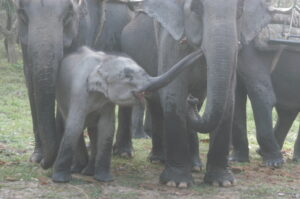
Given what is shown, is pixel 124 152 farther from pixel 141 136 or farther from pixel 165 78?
pixel 165 78

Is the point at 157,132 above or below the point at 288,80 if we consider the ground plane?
below

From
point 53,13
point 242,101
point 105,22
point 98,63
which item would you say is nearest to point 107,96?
point 98,63

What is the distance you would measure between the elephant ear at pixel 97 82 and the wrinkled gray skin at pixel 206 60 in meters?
0.73

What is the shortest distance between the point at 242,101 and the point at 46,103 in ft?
9.46

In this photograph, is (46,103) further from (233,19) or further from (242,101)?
(242,101)

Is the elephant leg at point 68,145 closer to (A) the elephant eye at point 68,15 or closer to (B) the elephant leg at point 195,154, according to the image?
(A) the elephant eye at point 68,15

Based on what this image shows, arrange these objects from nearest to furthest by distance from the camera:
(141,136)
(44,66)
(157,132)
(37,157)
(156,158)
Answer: (44,66), (37,157), (156,158), (157,132), (141,136)

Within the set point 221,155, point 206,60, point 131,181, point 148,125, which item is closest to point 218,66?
point 206,60

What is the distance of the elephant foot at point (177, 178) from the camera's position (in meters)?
5.80

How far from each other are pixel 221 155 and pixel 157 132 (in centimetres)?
140

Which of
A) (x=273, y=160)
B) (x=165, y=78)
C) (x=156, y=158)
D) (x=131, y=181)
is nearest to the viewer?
(x=165, y=78)

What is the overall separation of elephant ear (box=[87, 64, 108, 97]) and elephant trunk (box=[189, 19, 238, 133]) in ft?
2.67

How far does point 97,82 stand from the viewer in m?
5.38

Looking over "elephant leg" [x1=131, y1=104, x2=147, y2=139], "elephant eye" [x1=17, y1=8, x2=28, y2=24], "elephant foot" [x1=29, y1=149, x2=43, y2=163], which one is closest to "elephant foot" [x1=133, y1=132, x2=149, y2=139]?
"elephant leg" [x1=131, y1=104, x2=147, y2=139]
